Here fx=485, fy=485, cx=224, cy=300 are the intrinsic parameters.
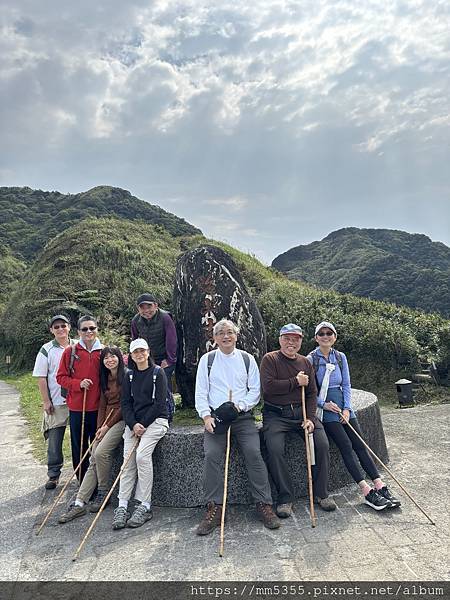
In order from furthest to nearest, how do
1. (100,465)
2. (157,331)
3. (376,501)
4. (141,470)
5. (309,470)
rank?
(157,331) < (100,465) < (141,470) < (376,501) < (309,470)

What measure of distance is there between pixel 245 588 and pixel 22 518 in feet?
8.47

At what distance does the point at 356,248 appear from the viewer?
42531 millimetres

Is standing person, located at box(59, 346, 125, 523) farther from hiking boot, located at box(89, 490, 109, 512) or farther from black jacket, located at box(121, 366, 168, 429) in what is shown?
black jacket, located at box(121, 366, 168, 429)

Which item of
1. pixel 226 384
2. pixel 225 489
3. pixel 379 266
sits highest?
pixel 379 266

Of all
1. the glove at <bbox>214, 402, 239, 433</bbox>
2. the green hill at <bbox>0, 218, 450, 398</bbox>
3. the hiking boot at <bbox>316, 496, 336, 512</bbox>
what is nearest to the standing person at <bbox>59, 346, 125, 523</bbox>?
the glove at <bbox>214, 402, 239, 433</bbox>

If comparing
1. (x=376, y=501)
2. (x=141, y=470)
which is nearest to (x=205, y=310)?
(x=141, y=470)

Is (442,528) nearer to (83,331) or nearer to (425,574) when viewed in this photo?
(425,574)

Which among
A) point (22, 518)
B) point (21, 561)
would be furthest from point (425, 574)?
point (22, 518)

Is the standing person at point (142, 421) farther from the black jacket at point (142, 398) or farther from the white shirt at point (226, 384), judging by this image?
the white shirt at point (226, 384)

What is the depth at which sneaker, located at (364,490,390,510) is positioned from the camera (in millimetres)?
4375

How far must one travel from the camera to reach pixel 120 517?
4.32m

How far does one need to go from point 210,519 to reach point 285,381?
1402 millimetres

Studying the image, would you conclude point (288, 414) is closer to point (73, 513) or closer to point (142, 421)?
point (142, 421)

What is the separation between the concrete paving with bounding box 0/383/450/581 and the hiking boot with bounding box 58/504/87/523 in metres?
0.06
